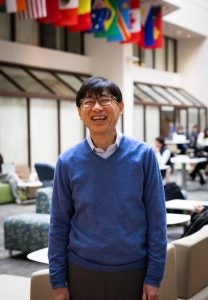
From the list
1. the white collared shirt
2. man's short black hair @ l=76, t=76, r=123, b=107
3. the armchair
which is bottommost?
the armchair

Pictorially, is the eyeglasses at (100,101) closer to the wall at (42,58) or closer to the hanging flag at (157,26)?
the wall at (42,58)

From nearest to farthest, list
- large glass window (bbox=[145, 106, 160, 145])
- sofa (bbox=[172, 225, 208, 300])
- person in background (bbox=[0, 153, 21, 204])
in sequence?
1. sofa (bbox=[172, 225, 208, 300])
2. person in background (bbox=[0, 153, 21, 204])
3. large glass window (bbox=[145, 106, 160, 145])

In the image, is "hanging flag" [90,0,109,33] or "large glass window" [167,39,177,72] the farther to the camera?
"large glass window" [167,39,177,72]

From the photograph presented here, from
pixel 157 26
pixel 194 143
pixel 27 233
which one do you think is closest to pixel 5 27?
pixel 157 26

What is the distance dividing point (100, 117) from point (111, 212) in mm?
419

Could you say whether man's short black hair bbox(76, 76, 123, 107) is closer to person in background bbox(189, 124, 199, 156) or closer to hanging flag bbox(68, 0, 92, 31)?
hanging flag bbox(68, 0, 92, 31)

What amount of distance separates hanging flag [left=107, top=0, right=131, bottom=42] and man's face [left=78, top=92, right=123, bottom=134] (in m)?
13.8

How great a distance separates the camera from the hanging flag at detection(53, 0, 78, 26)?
1331cm

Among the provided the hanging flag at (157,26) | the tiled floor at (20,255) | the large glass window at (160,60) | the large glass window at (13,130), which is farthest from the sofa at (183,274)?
the large glass window at (160,60)

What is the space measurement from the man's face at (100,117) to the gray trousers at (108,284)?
0.63 m

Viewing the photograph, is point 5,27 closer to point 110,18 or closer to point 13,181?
point 110,18

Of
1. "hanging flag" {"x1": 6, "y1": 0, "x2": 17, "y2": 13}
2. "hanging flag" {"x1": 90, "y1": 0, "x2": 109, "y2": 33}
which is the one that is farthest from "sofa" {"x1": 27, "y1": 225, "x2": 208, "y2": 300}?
"hanging flag" {"x1": 90, "y1": 0, "x2": 109, "y2": 33}

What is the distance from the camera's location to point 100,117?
2328mm

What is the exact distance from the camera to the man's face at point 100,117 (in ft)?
7.62
